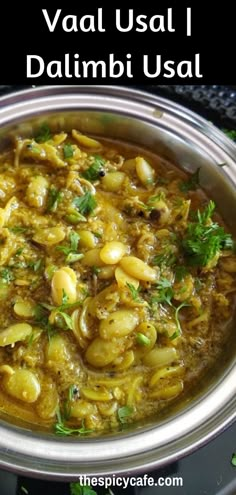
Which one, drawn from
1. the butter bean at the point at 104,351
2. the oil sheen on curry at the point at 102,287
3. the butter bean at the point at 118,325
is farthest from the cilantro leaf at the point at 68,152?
the butter bean at the point at 104,351

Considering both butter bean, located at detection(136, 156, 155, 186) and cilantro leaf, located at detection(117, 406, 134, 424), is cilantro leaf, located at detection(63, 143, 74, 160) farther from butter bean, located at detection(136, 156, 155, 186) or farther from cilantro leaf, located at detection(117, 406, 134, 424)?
cilantro leaf, located at detection(117, 406, 134, 424)

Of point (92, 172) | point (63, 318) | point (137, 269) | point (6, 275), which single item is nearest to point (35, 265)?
point (6, 275)

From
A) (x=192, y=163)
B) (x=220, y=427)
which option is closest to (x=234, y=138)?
(x=192, y=163)

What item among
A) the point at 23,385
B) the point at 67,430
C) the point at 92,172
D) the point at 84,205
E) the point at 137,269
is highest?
the point at 92,172

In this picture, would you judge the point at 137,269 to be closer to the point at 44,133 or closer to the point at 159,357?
the point at 159,357

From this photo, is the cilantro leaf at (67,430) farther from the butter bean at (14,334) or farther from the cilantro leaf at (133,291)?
the cilantro leaf at (133,291)

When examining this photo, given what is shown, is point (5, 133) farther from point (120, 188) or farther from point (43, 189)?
point (120, 188)

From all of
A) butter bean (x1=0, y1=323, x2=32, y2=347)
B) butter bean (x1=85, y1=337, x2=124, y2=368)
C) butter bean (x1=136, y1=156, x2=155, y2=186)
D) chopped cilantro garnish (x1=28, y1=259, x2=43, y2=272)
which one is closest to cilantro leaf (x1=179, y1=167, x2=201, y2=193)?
butter bean (x1=136, y1=156, x2=155, y2=186)
